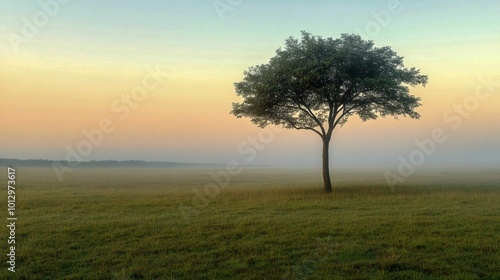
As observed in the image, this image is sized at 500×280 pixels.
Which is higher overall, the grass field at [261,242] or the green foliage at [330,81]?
the green foliage at [330,81]

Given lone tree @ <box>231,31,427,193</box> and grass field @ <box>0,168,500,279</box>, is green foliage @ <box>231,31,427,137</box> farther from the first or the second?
grass field @ <box>0,168,500,279</box>

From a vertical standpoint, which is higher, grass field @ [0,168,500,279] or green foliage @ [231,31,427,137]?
green foliage @ [231,31,427,137]

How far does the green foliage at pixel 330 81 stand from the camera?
3097cm

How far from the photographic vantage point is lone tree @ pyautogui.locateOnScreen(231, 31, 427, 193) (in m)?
31.0

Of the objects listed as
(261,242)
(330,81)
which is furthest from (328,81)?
(261,242)

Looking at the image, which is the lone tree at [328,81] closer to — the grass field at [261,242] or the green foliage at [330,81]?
the green foliage at [330,81]

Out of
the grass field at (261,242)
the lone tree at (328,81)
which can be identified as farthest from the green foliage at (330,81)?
the grass field at (261,242)

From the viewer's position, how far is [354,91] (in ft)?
108

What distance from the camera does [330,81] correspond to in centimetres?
3175

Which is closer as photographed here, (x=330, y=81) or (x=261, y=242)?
(x=261, y=242)

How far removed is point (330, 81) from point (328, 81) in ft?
0.64

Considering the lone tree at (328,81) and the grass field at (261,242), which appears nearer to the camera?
the grass field at (261,242)

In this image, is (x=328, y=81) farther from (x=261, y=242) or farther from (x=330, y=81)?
(x=261, y=242)

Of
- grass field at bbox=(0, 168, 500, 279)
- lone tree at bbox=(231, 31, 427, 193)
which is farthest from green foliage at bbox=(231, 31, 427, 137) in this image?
grass field at bbox=(0, 168, 500, 279)
